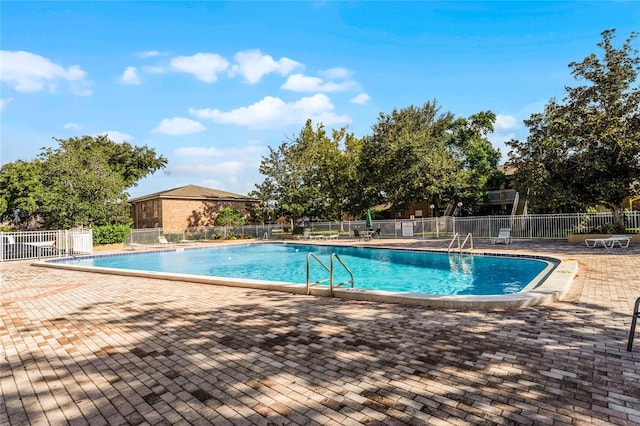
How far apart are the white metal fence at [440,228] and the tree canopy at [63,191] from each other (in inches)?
122

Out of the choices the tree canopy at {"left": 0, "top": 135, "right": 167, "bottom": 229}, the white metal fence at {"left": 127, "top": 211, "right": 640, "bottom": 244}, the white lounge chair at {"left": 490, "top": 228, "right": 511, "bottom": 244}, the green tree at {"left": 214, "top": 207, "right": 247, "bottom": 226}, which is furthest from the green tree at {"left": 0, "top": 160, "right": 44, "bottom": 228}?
the white lounge chair at {"left": 490, "top": 228, "right": 511, "bottom": 244}

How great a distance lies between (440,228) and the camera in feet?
78.3

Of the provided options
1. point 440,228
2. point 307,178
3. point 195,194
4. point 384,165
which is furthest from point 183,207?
point 440,228

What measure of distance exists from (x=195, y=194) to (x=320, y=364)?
3598 centimetres

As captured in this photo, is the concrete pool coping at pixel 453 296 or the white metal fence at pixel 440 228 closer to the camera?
the concrete pool coping at pixel 453 296

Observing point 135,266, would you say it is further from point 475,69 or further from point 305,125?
point 305,125

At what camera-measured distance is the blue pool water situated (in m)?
10.5

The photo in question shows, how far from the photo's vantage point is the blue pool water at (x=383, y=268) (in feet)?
34.5

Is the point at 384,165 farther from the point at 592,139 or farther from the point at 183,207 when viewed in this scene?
the point at 183,207

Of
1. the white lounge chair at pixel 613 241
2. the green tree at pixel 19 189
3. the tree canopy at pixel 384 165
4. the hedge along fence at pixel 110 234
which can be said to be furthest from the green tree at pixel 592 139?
the green tree at pixel 19 189

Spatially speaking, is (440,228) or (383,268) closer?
(383,268)

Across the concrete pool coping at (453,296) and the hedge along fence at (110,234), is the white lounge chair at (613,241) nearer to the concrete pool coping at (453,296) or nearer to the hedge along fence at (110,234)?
the concrete pool coping at (453,296)

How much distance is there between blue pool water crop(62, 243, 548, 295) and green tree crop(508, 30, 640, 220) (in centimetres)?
750

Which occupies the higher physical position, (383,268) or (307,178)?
(307,178)
